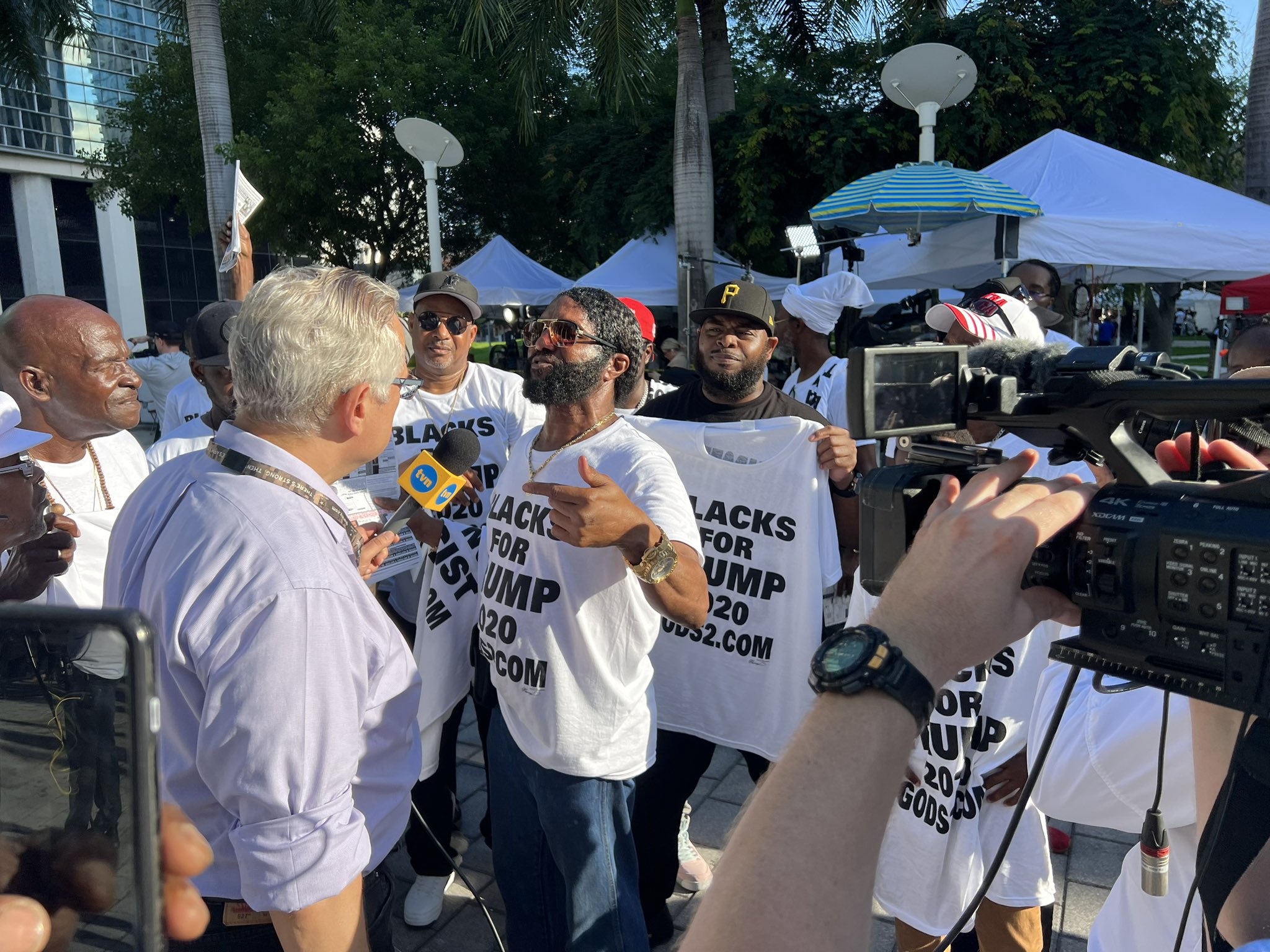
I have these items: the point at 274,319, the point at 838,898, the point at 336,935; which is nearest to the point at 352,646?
the point at 336,935

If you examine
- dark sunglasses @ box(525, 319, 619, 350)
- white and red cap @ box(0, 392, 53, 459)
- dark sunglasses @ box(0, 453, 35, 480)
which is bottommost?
dark sunglasses @ box(0, 453, 35, 480)

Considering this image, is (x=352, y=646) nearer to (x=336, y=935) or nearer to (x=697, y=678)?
(x=336, y=935)

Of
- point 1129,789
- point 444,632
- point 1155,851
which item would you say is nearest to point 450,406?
point 444,632

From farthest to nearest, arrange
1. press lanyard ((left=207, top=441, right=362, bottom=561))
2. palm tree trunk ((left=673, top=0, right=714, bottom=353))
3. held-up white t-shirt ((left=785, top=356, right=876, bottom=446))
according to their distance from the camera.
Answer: palm tree trunk ((left=673, top=0, right=714, bottom=353)) → held-up white t-shirt ((left=785, top=356, right=876, bottom=446)) → press lanyard ((left=207, top=441, right=362, bottom=561))

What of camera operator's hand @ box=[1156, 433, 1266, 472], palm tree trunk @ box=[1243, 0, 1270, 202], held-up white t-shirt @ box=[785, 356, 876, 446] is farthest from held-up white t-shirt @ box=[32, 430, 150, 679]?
palm tree trunk @ box=[1243, 0, 1270, 202]

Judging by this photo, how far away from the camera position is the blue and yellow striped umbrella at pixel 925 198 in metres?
6.84

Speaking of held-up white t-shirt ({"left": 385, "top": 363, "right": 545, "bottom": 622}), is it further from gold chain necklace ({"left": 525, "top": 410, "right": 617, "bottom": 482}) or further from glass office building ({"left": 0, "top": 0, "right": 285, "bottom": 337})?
glass office building ({"left": 0, "top": 0, "right": 285, "bottom": 337})

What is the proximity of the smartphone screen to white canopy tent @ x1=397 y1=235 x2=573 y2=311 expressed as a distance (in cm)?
1327

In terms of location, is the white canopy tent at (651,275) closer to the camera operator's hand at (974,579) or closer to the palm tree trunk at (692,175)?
the palm tree trunk at (692,175)

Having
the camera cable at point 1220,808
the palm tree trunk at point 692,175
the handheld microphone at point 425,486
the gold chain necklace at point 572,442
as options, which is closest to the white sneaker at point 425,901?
the handheld microphone at point 425,486

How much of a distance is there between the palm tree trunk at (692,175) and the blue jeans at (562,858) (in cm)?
902

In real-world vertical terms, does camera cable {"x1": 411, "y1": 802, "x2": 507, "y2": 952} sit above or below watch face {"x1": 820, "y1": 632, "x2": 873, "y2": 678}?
below

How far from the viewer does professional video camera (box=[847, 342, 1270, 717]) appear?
0.94 m

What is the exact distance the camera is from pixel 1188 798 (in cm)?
151
